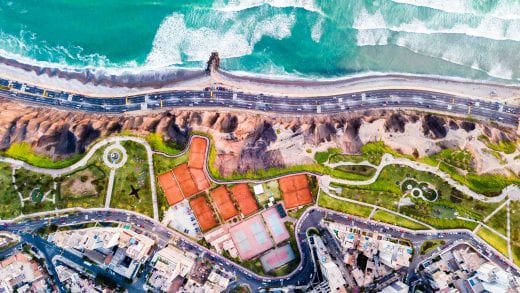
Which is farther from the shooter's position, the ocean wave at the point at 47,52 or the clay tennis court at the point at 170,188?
the ocean wave at the point at 47,52

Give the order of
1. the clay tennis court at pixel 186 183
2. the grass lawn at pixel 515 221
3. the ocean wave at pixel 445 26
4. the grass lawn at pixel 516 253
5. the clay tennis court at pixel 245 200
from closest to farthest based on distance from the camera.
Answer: the grass lawn at pixel 516 253, the grass lawn at pixel 515 221, the clay tennis court at pixel 245 200, the clay tennis court at pixel 186 183, the ocean wave at pixel 445 26

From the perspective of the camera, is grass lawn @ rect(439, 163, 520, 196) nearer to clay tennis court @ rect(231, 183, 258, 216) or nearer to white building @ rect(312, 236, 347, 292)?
white building @ rect(312, 236, 347, 292)

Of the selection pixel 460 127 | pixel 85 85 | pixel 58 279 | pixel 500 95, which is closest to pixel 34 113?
pixel 85 85

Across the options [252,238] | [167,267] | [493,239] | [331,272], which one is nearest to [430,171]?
[493,239]

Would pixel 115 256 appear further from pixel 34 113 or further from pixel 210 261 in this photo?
pixel 34 113

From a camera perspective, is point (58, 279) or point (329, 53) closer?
point (58, 279)

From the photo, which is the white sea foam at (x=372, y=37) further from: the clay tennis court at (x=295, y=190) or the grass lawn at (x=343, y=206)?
the grass lawn at (x=343, y=206)

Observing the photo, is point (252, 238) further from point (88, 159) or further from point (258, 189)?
point (88, 159)

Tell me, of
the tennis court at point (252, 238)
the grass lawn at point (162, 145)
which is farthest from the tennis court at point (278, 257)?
the grass lawn at point (162, 145)
